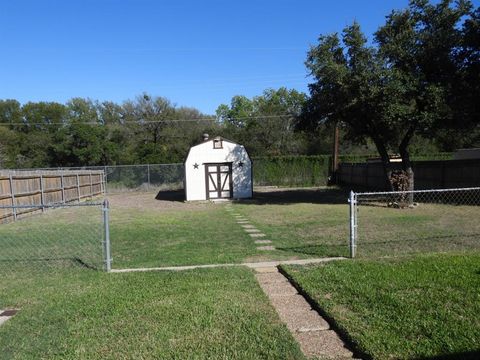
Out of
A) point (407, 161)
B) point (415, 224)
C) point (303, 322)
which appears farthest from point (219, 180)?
point (303, 322)

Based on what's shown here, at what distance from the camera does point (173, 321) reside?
456 centimetres

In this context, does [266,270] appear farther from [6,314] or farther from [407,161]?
[407,161]

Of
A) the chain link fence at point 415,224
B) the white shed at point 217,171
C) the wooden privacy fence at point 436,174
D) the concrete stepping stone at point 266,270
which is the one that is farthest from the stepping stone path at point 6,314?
the white shed at point 217,171

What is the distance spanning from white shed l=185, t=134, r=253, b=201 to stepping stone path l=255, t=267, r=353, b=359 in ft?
59.2

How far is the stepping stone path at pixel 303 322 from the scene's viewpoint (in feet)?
12.6

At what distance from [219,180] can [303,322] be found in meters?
20.1

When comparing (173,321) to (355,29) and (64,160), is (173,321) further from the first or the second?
(64,160)

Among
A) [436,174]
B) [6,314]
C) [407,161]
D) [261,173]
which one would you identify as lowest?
[261,173]

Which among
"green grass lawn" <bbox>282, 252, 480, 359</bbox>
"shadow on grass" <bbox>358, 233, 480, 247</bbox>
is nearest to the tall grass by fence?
"shadow on grass" <bbox>358, 233, 480, 247</bbox>

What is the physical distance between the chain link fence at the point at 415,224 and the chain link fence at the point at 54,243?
15.5ft

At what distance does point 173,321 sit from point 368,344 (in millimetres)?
1972

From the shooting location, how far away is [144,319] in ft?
15.3

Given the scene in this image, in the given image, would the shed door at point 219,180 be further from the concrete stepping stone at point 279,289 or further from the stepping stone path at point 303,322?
the concrete stepping stone at point 279,289

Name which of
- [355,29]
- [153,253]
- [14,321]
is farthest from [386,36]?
[14,321]
